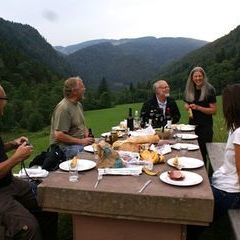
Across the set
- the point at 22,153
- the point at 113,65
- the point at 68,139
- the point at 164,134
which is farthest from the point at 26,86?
the point at 113,65

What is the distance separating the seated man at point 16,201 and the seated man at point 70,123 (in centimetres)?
116

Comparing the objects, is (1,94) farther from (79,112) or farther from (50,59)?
(50,59)

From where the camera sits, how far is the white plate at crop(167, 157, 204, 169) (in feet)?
11.9

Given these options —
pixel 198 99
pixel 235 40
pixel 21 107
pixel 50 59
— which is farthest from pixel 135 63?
pixel 198 99

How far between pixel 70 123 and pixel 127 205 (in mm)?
2470

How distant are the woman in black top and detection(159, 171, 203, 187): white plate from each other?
3131 millimetres

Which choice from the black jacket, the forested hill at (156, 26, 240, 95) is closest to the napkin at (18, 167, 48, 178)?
the black jacket

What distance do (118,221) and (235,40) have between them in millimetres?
79063

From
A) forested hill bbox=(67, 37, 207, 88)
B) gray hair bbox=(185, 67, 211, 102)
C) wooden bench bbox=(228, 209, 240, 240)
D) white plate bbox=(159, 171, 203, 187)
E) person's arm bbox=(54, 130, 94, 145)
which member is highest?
gray hair bbox=(185, 67, 211, 102)

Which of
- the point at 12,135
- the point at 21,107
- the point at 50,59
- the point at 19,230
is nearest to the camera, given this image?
the point at 19,230

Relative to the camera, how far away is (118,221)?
3189 millimetres

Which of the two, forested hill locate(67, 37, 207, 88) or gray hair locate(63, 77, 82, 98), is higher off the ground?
gray hair locate(63, 77, 82, 98)

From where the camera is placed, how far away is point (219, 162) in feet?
16.4

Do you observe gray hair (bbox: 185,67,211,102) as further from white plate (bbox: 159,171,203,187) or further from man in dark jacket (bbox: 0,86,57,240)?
man in dark jacket (bbox: 0,86,57,240)
